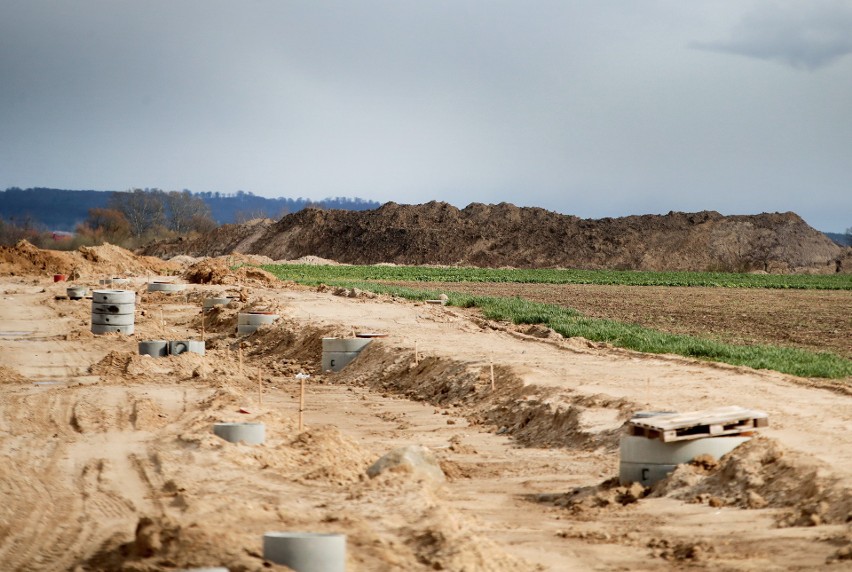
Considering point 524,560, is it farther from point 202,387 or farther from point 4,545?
point 202,387

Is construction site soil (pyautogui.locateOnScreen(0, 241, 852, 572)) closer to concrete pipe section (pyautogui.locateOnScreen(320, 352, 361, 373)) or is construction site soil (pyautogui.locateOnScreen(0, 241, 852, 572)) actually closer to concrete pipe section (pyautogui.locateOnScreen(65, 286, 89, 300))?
concrete pipe section (pyautogui.locateOnScreen(320, 352, 361, 373))

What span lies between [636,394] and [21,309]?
27154 millimetres

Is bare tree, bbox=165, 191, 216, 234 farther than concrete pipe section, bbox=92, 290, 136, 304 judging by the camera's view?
Yes

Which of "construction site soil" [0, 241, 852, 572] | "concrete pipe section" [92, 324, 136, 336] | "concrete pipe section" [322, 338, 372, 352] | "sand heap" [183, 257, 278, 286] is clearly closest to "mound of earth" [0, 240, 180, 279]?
"sand heap" [183, 257, 278, 286]

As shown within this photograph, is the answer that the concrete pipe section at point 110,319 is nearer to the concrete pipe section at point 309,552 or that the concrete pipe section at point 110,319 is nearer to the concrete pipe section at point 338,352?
the concrete pipe section at point 338,352

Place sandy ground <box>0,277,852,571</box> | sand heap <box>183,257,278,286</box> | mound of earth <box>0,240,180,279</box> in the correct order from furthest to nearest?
mound of earth <box>0,240,180,279</box>
sand heap <box>183,257,278,286</box>
sandy ground <box>0,277,852,571</box>

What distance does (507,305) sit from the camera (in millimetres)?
35781

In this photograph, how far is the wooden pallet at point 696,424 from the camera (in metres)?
11.0

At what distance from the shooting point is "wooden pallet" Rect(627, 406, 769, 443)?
1099 centimetres

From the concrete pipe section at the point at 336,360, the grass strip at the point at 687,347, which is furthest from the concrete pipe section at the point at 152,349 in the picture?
the grass strip at the point at 687,347

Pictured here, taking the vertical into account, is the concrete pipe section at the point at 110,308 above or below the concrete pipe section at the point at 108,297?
below

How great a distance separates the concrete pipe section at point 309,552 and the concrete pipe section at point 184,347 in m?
15.6

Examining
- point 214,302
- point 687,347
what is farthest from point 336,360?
point 214,302

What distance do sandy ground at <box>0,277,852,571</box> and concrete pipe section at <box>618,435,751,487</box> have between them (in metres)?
0.24
